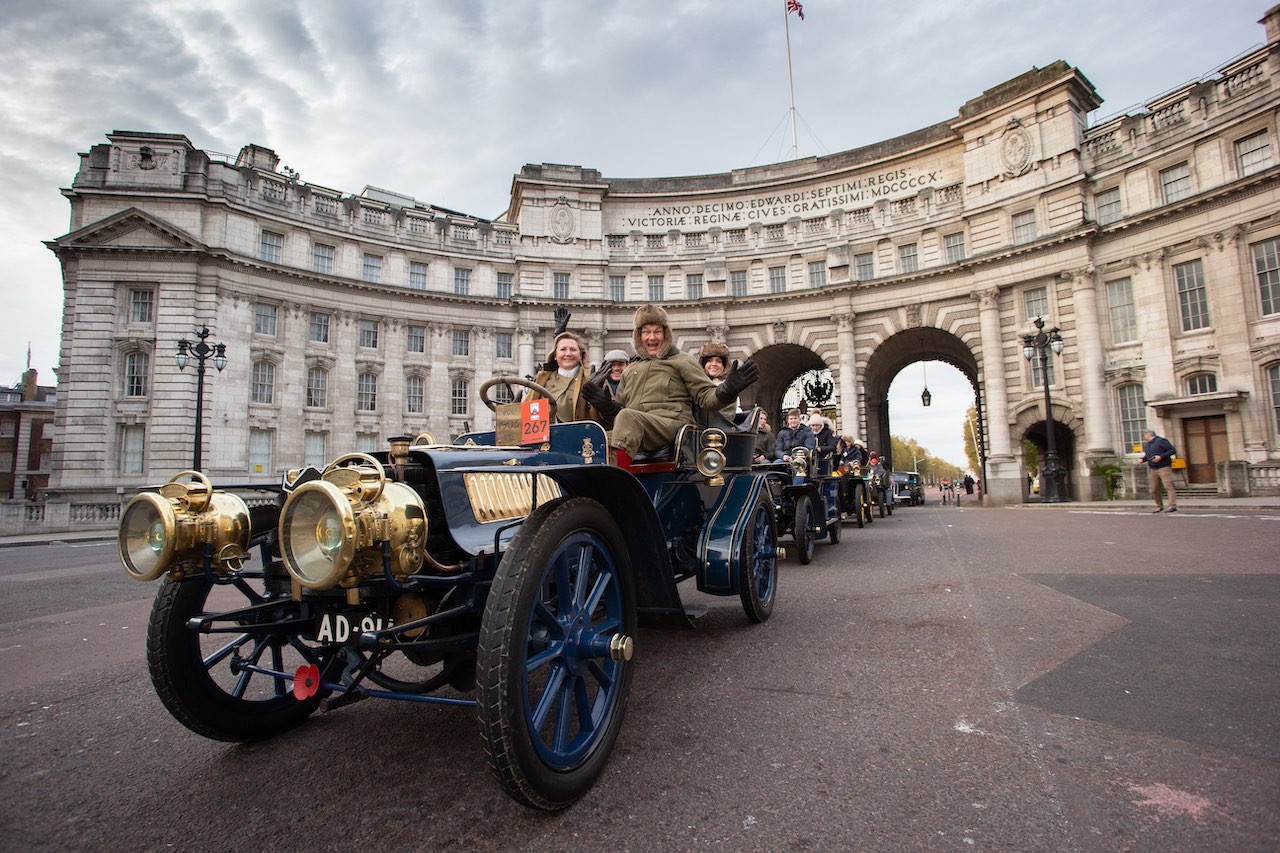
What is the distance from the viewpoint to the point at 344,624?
217 centimetres

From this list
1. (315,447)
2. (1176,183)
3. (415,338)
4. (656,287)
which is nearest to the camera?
(1176,183)

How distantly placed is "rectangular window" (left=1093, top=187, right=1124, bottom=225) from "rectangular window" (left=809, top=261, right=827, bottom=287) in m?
12.1

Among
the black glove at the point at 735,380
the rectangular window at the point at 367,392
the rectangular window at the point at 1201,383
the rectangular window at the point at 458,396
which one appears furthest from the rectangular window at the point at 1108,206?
the rectangular window at the point at 367,392

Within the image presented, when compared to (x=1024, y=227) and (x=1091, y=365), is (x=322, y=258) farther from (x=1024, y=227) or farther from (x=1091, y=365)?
(x=1091, y=365)

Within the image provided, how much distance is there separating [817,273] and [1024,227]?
982 centimetres

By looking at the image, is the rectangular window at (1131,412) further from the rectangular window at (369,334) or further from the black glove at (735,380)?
the rectangular window at (369,334)

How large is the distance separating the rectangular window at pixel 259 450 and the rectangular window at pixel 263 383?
1.45 m

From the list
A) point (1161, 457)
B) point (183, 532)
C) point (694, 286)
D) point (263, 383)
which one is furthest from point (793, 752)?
point (694, 286)

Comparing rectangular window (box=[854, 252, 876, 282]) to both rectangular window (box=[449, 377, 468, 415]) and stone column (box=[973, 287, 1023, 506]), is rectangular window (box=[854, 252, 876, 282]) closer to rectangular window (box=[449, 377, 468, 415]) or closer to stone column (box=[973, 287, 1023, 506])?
stone column (box=[973, 287, 1023, 506])

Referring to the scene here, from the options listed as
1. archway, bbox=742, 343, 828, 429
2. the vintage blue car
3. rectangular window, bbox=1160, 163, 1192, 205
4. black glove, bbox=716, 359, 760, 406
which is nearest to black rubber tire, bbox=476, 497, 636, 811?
the vintage blue car

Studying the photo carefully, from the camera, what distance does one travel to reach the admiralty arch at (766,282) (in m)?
23.1

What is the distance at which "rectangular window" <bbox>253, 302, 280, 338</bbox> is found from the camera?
30.0 metres

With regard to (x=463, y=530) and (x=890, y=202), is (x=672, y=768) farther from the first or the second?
(x=890, y=202)

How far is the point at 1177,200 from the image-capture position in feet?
77.3
